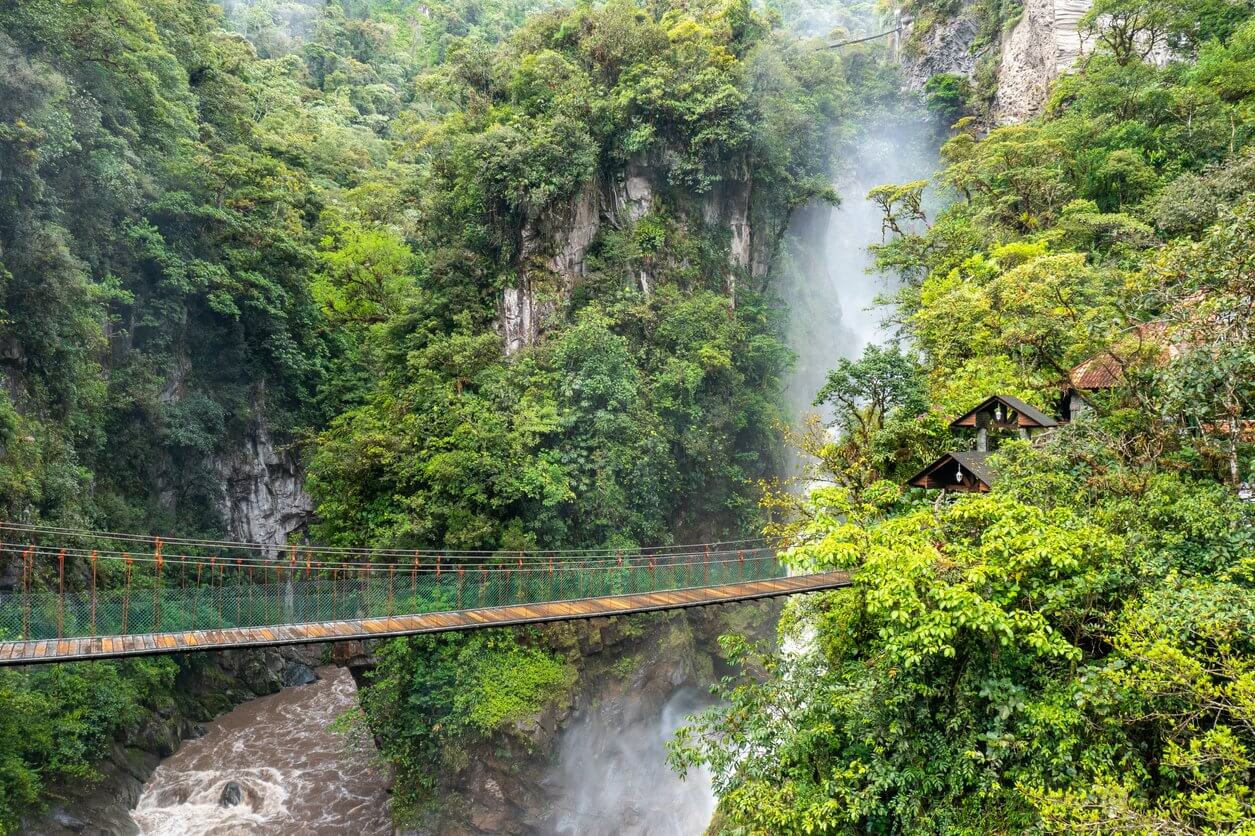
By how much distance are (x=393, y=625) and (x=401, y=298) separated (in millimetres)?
11597

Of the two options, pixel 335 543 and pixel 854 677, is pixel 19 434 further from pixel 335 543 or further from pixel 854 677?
pixel 854 677

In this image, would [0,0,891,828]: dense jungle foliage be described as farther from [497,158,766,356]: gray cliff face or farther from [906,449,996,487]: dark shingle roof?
[906,449,996,487]: dark shingle roof

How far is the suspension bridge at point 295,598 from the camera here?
728 cm

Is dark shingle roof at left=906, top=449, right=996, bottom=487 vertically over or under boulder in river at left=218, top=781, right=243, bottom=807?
over

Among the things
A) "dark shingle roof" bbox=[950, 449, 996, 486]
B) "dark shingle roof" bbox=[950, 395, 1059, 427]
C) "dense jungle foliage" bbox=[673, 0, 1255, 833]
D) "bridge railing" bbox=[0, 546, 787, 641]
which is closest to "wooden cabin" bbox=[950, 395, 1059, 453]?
"dark shingle roof" bbox=[950, 395, 1059, 427]

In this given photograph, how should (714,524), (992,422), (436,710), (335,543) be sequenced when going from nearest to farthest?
(992,422), (436,710), (335,543), (714,524)

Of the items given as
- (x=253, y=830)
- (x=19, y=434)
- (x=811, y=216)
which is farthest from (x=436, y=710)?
(x=811, y=216)

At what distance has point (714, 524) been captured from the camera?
1728 centimetres

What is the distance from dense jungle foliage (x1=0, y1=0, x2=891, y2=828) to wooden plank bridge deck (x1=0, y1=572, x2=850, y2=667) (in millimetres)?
3565

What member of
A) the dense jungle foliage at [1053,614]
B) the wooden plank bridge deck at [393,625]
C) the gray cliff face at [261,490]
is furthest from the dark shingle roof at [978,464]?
the gray cliff face at [261,490]

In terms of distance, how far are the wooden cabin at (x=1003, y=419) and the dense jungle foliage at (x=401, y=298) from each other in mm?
7149

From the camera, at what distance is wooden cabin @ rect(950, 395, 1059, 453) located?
8086 mm

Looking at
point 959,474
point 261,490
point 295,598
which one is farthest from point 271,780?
point 959,474

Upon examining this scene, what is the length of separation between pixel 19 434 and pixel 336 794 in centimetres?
862
